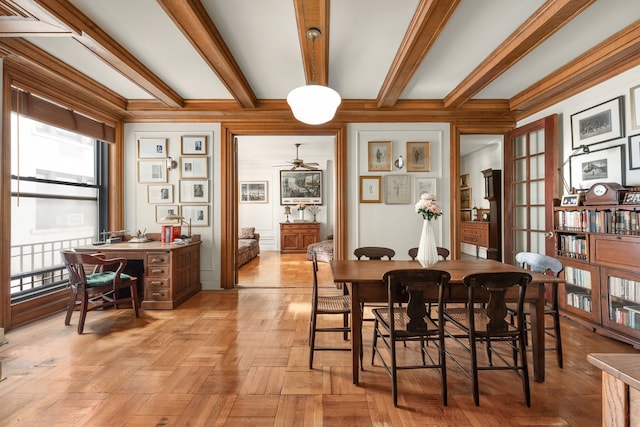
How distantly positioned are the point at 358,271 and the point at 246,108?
133 inches

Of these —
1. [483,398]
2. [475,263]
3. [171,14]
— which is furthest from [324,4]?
[483,398]

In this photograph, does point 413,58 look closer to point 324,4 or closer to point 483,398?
point 324,4

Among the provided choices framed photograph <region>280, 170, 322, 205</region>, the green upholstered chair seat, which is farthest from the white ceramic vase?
framed photograph <region>280, 170, 322, 205</region>

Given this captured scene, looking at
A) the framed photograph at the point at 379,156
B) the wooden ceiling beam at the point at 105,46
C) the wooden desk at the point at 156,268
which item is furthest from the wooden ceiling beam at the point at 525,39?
the wooden desk at the point at 156,268

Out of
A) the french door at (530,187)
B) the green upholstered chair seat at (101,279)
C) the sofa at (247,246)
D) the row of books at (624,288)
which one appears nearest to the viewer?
the row of books at (624,288)

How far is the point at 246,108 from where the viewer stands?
15.5 ft

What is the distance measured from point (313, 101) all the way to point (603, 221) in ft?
10.3

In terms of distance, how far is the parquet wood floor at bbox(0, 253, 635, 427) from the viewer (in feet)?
6.27

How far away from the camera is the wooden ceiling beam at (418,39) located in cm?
241

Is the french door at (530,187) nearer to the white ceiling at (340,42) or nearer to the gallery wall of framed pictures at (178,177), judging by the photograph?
the white ceiling at (340,42)

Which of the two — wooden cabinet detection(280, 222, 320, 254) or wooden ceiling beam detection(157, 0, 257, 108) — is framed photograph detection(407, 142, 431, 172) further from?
wooden cabinet detection(280, 222, 320, 254)

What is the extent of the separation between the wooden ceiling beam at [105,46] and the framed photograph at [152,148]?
900 millimetres

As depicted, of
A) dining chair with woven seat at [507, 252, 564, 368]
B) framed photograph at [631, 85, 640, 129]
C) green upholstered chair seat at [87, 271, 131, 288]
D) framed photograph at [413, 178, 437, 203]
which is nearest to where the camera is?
dining chair with woven seat at [507, 252, 564, 368]

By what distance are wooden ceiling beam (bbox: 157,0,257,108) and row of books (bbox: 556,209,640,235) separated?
419 cm
